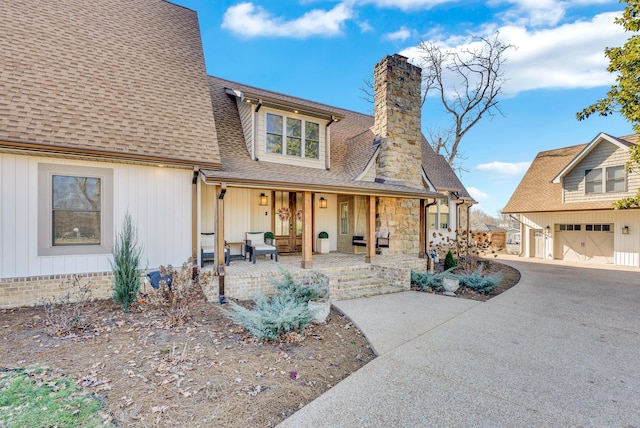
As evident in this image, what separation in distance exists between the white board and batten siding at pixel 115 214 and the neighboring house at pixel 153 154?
2 cm

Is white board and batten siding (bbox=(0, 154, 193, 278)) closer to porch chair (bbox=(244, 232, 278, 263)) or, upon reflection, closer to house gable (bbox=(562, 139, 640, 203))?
porch chair (bbox=(244, 232, 278, 263))

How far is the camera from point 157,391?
3170mm

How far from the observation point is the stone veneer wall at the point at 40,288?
5.70 metres

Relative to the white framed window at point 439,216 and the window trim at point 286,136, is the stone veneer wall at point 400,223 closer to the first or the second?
the window trim at point 286,136

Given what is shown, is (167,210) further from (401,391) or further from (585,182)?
(585,182)

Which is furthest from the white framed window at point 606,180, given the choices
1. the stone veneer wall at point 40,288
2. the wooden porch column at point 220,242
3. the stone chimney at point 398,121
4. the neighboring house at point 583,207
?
the stone veneer wall at point 40,288

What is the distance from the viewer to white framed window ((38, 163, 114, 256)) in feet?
20.1

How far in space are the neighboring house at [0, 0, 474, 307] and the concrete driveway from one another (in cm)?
327

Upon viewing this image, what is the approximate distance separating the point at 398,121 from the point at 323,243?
5.47m

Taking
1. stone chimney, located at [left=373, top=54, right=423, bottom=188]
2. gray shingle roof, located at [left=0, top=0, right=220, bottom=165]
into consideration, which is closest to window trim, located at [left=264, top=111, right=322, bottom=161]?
gray shingle roof, located at [left=0, top=0, right=220, bottom=165]

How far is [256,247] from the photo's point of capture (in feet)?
28.4

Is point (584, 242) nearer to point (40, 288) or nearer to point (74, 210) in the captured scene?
point (74, 210)

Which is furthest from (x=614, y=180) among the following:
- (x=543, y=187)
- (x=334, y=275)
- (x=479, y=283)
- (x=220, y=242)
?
(x=220, y=242)

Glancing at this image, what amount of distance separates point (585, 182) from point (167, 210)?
18929 millimetres
